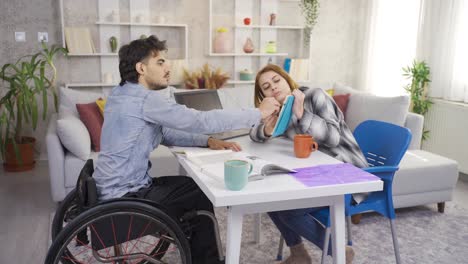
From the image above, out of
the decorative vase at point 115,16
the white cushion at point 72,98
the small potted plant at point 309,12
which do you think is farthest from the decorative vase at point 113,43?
the small potted plant at point 309,12

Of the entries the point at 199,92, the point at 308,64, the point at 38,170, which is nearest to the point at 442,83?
the point at 308,64

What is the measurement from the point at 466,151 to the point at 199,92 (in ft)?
8.08

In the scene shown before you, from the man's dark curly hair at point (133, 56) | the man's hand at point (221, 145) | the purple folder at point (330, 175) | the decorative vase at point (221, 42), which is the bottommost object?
the purple folder at point (330, 175)

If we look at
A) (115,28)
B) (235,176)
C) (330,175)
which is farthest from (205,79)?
(235,176)

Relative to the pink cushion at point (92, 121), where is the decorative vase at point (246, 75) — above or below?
above

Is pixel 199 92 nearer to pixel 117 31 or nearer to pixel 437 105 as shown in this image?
pixel 117 31

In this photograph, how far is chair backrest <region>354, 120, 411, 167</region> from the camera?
2166 mm

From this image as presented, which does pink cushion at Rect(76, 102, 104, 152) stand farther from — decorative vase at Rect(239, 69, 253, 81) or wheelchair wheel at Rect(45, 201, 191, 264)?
decorative vase at Rect(239, 69, 253, 81)

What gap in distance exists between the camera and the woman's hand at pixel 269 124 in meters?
2.22

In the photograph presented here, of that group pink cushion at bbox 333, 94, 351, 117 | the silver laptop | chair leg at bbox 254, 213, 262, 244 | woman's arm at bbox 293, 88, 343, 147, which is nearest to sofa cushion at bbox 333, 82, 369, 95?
pink cushion at bbox 333, 94, 351, 117

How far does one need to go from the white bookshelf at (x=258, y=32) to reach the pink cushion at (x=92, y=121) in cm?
163

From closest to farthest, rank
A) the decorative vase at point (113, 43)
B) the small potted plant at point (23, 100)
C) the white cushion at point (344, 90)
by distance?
the small potted plant at point (23, 100)
the white cushion at point (344, 90)
the decorative vase at point (113, 43)

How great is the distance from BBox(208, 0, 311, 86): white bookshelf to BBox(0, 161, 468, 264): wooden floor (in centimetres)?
211

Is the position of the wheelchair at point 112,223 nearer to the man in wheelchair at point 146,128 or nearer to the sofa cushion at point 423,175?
the man in wheelchair at point 146,128
